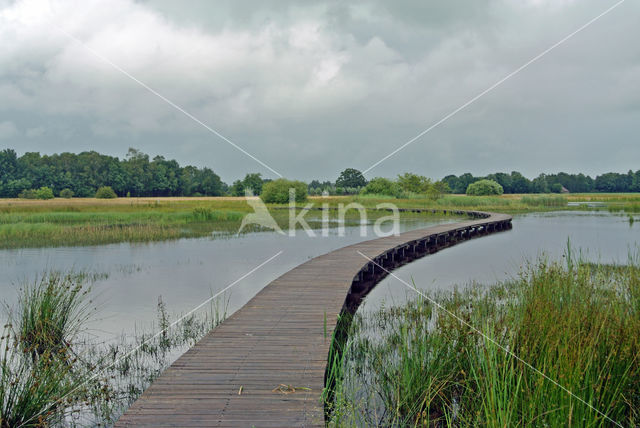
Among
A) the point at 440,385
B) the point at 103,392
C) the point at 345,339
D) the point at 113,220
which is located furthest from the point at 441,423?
the point at 113,220

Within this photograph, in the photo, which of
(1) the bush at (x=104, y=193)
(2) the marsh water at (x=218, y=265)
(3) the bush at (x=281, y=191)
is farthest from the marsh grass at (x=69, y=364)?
(1) the bush at (x=104, y=193)

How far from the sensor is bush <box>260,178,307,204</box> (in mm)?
49625

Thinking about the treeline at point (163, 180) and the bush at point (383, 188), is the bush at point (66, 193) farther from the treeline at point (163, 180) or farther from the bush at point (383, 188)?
the bush at point (383, 188)

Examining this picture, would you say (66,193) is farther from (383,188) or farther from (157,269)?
(157,269)

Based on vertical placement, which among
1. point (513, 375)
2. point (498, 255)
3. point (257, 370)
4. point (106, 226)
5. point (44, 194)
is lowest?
point (498, 255)

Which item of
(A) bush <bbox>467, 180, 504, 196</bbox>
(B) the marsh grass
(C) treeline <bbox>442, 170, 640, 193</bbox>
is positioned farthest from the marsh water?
(C) treeline <bbox>442, 170, 640, 193</bbox>

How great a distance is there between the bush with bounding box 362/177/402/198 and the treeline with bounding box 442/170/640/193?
39.3 meters

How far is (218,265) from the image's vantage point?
13508mm

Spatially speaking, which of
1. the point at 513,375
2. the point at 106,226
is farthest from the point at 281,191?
the point at 513,375

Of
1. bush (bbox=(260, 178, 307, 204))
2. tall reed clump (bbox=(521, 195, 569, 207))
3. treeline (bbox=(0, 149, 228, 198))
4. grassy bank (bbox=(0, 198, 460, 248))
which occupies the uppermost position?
treeline (bbox=(0, 149, 228, 198))

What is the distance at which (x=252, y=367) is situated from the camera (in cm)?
441

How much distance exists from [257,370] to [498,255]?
41.5 feet

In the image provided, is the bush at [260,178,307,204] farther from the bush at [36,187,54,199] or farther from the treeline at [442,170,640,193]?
the treeline at [442,170,640,193]

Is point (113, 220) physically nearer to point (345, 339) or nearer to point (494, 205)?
point (345, 339)
